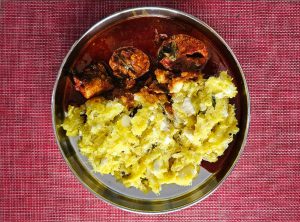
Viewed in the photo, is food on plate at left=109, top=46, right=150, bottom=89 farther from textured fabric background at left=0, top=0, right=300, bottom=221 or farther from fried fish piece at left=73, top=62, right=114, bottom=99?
textured fabric background at left=0, top=0, right=300, bottom=221

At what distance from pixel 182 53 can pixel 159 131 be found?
0.30 m

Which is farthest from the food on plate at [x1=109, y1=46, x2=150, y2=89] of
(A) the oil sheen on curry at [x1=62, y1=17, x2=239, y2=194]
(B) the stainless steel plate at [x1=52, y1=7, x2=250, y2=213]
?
(B) the stainless steel plate at [x1=52, y1=7, x2=250, y2=213]

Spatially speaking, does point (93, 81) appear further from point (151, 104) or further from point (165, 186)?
point (165, 186)

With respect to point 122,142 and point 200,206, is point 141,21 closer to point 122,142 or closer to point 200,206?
point 122,142

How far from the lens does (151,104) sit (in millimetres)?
1648

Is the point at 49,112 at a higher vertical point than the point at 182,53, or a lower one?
lower

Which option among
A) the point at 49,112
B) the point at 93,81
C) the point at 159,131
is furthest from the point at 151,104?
the point at 49,112

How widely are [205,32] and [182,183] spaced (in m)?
0.56

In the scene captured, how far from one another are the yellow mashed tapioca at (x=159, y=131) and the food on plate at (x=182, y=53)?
76mm

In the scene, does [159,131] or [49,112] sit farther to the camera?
[49,112]

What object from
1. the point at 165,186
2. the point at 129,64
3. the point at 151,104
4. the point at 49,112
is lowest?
the point at 165,186

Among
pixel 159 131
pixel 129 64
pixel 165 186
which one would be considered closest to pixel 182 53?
pixel 129 64

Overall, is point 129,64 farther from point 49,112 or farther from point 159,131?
point 49,112

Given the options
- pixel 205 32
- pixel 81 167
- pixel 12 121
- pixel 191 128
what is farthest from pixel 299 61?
pixel 12 121
